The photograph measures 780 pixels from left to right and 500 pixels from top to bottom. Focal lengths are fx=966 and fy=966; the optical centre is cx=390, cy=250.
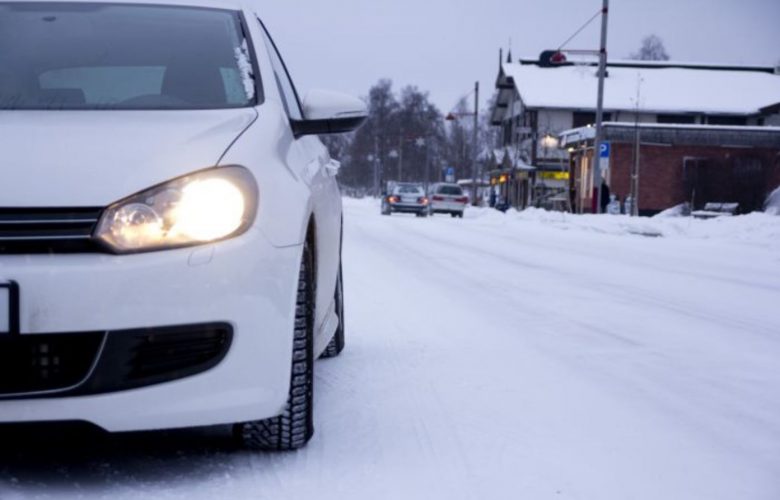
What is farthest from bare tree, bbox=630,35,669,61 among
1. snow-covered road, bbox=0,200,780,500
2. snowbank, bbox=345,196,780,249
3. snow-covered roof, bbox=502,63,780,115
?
snow-covered road, bbox=0,200,780,500

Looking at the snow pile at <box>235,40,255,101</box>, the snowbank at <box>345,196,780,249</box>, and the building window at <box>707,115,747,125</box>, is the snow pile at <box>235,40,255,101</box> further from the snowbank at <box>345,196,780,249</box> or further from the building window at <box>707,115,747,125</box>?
the building window at <box>707,115,747,125</box>

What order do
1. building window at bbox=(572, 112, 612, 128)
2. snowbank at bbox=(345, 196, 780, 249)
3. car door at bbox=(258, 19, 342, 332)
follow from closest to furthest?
car door at bbox=(258, 19, 342, 332)
snowbank at bbox=(345, 196, 780, 249)
building window at bbox=(572, 112, 612, 128)

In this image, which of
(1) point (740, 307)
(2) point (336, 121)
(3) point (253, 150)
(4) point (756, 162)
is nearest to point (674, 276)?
(1) point (740, 307)

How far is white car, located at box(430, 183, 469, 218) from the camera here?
39.0 metres

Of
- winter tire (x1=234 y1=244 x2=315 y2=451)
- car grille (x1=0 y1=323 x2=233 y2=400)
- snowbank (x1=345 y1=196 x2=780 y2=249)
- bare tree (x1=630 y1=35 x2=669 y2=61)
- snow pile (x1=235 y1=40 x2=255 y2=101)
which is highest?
bare tree (x1=630 y1=35 x2=669 y2=61)

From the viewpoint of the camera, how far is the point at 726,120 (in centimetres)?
5884

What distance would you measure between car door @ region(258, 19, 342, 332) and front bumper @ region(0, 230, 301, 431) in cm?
66

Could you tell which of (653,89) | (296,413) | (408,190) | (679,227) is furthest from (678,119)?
(296,413)

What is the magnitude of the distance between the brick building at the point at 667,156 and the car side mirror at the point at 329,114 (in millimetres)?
36415

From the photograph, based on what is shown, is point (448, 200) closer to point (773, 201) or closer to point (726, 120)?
point (773, 201)

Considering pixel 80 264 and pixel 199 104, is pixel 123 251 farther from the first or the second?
Result: pixel 199 104

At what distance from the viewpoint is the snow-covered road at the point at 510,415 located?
9.52 feet

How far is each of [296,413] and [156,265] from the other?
0.74 m

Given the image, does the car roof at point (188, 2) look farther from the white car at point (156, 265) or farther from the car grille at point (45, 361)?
the car grille at point (45, 361)
